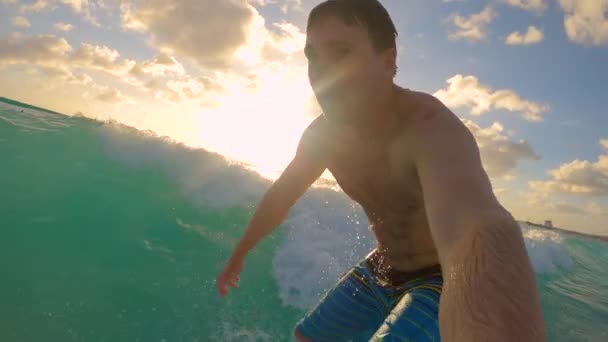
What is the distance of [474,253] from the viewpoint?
0.90 metres

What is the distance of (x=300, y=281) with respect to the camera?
5.68 metres

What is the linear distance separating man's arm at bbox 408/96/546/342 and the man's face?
1.38 feet

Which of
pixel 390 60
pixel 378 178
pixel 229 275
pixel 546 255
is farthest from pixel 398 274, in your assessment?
pixel 546 255

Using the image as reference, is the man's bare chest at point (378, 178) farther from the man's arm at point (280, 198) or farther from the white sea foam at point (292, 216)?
the white sea foam at point (292, 216)

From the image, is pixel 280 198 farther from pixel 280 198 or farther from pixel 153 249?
pixel 153 249

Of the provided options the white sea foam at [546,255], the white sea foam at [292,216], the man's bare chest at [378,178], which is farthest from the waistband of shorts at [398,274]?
the white sea foam at [546,255]

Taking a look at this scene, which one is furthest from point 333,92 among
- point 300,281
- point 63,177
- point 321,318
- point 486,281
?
point 63,177

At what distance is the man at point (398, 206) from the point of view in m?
0.82

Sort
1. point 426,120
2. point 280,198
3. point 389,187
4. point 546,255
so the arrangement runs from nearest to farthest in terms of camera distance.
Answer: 1. point 426,120
2. point 389,187
3. point 280,198
4. point 546,255

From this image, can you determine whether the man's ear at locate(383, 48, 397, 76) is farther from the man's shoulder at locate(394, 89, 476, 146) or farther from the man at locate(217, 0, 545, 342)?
the man's shoulder at locate(394, 89, 476, 146)

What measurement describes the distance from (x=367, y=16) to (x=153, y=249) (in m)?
5.52

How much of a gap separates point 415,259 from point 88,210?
718 centimetres

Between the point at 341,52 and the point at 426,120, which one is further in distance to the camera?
the point at 341,52

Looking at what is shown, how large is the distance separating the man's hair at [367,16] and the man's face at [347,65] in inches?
0.9
